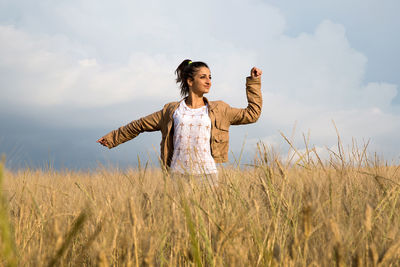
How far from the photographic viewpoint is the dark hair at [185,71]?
417 centimetres

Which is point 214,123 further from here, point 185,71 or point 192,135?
point 185,71

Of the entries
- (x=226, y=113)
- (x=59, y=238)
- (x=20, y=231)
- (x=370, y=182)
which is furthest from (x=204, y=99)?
(x=59, y=238)

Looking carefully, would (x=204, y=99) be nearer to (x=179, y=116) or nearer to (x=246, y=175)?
(x=179, y=116)

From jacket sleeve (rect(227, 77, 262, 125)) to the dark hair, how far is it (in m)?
0.63

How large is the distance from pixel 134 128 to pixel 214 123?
993 millimetres

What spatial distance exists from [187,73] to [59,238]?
3645 millimetres

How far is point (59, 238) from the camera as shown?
28.2 inches

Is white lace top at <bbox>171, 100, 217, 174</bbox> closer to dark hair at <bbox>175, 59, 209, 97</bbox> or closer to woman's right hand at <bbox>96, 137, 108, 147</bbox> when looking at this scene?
dark hair at <bbox>175, 59, 209, 97</bbox>

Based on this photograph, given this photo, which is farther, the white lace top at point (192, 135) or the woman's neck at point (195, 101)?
the woman's neck at point (195, 101)

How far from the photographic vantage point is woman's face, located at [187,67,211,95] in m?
3.99

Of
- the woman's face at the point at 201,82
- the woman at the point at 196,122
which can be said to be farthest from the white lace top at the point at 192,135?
the woman's face at the point at 201,82

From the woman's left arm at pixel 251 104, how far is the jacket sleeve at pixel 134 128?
88 centimetres

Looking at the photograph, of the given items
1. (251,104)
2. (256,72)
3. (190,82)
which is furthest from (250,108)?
(190,82)

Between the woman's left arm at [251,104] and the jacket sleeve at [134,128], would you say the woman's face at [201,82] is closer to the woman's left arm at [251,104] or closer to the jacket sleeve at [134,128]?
the woman's left arm at [251,104]
